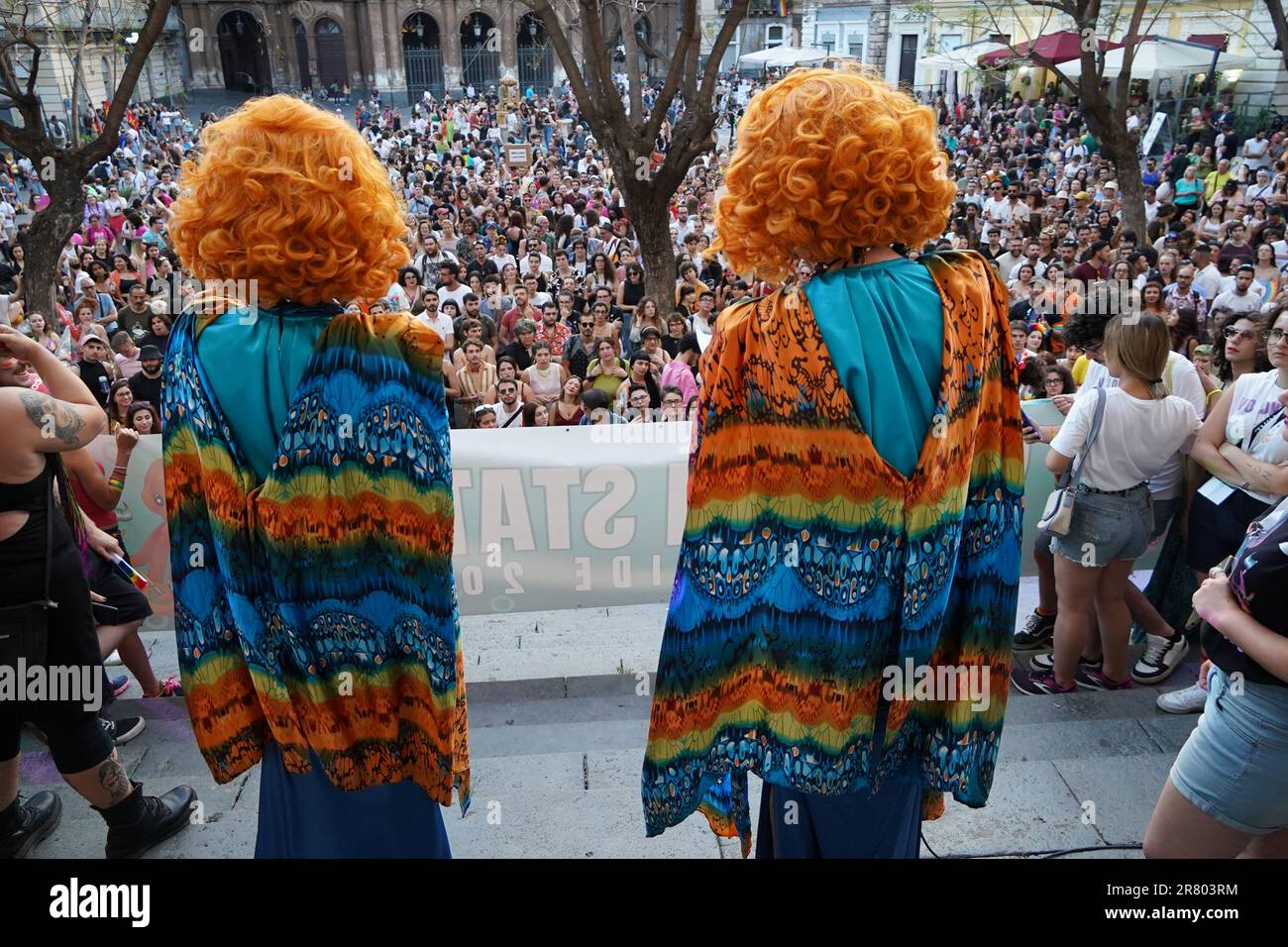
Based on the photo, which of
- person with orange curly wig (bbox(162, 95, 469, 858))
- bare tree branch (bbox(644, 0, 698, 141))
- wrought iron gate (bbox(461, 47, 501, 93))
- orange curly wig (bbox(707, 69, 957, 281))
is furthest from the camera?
wrought iron gate (bbox(461, 47, 501, 93))

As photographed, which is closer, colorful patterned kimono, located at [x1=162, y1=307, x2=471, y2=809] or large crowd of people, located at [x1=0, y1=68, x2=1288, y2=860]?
colorful patterned kimono, located at [x1=162, y1=307, x2=471, y2=809]

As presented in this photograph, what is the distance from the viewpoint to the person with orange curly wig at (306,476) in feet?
6.17

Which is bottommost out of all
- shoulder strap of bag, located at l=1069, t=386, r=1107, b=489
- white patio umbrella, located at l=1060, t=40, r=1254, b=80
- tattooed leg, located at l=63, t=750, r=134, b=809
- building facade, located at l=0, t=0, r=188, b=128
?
tattooed leg, located at l=63, t=750, r=134, b=809

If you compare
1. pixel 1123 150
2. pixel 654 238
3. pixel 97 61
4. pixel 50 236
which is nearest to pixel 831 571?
pixel 654 238

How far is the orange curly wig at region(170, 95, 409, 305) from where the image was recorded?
185 cm

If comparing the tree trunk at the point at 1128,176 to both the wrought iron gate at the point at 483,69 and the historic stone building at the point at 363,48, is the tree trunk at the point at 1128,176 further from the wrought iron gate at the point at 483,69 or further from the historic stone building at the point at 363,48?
the wrought iron gate at the point at 483,69

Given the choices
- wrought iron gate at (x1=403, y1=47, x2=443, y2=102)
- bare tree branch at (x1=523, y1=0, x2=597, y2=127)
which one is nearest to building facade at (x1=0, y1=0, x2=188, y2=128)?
wrought iron gate at (x1=403, y1=47, x2=443, y2=102)

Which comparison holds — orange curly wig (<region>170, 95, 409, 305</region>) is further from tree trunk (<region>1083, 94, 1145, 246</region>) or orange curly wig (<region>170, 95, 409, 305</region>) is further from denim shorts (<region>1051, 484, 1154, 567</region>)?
tree trunk (<region>1083, 94, 1145, 246</region>)

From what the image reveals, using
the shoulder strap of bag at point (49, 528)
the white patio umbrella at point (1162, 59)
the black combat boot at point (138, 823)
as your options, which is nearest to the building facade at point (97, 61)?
the white patio umbrella at point (1162, 59)

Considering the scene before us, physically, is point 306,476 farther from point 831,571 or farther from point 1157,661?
point 1157,661

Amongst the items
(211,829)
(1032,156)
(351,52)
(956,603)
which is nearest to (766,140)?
(956,603)

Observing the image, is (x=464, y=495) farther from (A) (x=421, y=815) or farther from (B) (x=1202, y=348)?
(B) (x=1202, y=348)

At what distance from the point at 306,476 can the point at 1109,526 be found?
9.23 feet

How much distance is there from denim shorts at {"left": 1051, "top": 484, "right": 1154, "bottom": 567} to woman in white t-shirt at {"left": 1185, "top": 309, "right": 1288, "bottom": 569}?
0.91ft
